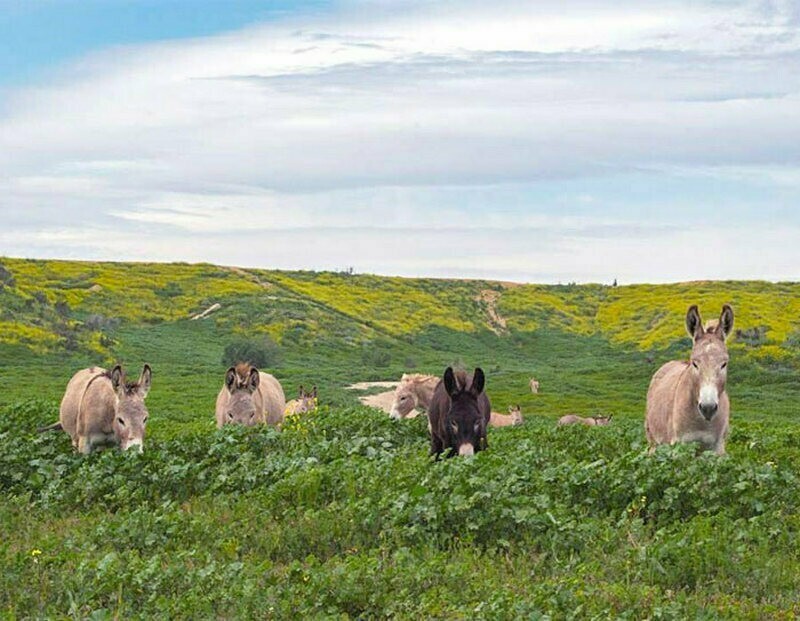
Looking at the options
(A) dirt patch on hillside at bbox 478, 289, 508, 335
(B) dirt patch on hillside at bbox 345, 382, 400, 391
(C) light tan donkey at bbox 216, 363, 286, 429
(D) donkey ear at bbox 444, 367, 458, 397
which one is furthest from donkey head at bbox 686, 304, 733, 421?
(A) dirt patch on hillside at bbox 478, 289, 508, 335

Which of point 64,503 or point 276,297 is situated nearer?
point 64,503

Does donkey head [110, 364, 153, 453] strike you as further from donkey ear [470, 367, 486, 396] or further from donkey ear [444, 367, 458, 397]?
donkey ear [470, 367, 486, 396]

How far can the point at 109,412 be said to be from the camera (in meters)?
16.7

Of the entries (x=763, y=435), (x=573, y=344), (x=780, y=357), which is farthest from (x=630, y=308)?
(x=763, y=435)

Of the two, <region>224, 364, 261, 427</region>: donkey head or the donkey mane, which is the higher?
the donkey mane

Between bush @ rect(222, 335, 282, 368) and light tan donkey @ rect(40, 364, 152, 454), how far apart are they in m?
54.1

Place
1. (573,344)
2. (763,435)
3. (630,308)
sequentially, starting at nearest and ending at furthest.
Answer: (763,435) < (573,344) < (630,308)

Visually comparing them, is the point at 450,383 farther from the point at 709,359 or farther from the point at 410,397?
the point at 410,397

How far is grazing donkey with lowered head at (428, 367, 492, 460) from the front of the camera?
14219 mm

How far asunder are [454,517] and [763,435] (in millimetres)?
13244

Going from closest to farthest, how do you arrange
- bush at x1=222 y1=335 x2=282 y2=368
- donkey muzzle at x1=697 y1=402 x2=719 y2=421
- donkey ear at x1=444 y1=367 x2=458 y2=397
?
donkey muzzle at x1=697 y1=402 x2=719 y2=421 → donkey ear at x1=444 y1=367 x2=458 y2=397 → bush at x1=222 y1=335 x2=282 y2=368

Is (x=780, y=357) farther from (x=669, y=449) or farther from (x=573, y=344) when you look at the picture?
(x=669, y=449)

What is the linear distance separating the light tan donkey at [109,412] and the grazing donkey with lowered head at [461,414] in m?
4.31

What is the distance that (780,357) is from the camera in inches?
2650
